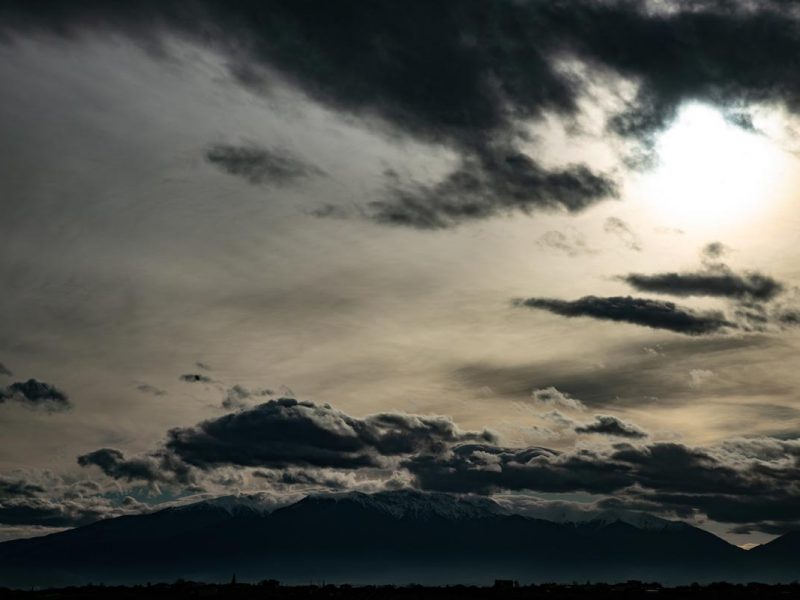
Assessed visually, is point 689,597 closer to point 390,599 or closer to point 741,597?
point 741,597

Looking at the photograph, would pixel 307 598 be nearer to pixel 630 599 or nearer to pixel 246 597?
pixel 246 597

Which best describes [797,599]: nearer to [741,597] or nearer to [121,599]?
[741,597]

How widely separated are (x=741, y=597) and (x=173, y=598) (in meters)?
118

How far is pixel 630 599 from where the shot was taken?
193m

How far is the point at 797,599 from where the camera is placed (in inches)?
7470

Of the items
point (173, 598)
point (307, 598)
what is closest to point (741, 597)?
point (307, 598)

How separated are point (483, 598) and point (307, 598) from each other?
36780 millimetres

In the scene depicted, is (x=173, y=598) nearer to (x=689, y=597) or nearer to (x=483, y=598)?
(x=483, y=598)

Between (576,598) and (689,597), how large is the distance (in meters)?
24.0

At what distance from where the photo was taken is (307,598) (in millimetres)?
199750

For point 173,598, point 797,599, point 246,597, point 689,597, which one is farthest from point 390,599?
point 797,599

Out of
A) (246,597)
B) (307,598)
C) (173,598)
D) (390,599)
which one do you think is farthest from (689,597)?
(173,598)

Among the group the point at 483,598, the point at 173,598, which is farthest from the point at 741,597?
the point at 173,598

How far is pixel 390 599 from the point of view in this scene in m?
197
